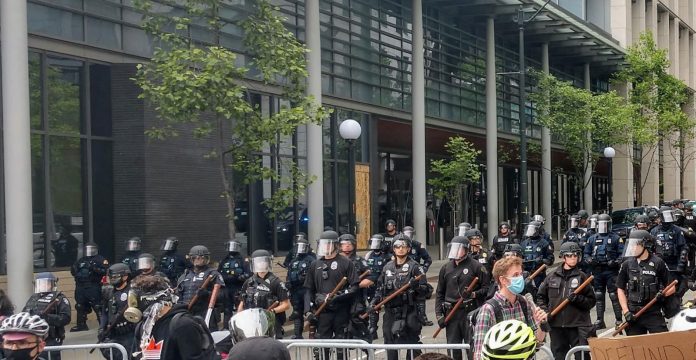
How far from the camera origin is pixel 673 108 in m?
43.7

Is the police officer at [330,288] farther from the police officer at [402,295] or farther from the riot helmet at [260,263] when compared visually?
the riot helmet at [260,263]

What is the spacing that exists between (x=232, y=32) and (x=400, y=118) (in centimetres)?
906

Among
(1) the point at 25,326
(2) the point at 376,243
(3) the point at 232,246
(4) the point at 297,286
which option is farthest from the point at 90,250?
(1) the point at 25,326

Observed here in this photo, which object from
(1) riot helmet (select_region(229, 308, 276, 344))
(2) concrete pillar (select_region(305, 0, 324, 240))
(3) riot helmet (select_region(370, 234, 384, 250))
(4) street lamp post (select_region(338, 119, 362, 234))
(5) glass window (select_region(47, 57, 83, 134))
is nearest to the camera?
(1) riot helmet (select_region(229, 308, 276, 344))

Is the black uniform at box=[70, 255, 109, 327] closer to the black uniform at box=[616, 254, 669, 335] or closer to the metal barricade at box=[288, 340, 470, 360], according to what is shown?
the metal barricade at box=[288, 340, 470, 360]

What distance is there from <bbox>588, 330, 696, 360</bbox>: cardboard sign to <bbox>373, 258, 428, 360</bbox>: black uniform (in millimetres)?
7197

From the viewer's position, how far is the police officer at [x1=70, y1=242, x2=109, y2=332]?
1644cm

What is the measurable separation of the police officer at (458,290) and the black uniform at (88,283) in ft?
23.8

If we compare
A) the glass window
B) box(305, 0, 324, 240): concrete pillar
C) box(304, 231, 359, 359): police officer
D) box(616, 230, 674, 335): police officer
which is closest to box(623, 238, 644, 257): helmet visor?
box(616, 230, 674, 335): police officer

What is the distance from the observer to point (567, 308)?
1023cm

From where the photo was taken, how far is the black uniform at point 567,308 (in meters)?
10.2

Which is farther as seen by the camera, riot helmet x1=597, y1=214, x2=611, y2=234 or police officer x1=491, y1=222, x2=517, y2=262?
police officer x1=491, y1=222, x2=517, y2=262

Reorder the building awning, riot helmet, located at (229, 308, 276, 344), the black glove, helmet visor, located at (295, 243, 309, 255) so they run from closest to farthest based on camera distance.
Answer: riot helmet, located at (229, 308, 276, 344), the black glove, helmet visor, located at (295, 243, 309, 255), the building awning

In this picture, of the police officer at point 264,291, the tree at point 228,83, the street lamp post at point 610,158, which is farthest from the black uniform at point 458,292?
the street lamp post at point 610,158
